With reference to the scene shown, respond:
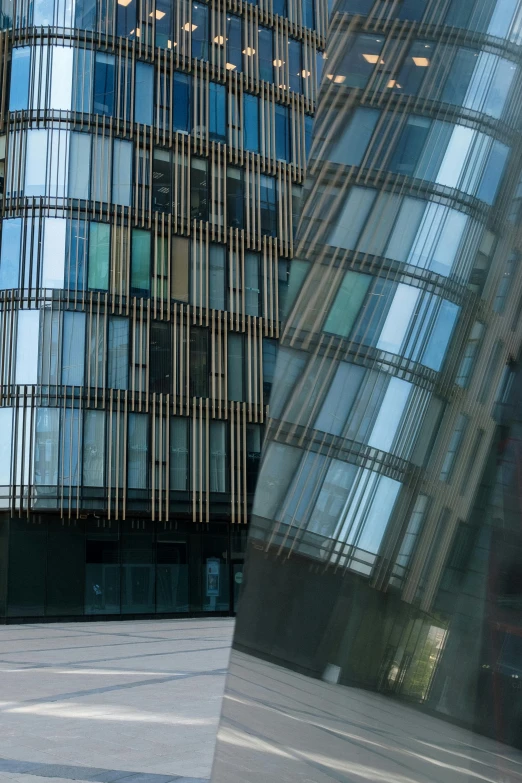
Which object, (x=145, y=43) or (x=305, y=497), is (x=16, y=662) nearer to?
(x=305, y=497)

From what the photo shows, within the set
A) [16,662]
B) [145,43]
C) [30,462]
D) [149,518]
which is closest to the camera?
[16,662]

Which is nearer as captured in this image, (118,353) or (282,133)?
(118,353)

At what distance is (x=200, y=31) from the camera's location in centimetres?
3316

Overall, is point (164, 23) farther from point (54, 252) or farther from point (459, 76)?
point (459, 76)

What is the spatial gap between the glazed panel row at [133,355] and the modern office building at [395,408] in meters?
27.2

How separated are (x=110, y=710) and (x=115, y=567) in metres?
19.1

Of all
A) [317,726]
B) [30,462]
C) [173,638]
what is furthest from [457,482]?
[30,462]

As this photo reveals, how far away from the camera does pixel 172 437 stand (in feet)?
97.0

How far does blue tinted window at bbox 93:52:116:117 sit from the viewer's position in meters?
30.3

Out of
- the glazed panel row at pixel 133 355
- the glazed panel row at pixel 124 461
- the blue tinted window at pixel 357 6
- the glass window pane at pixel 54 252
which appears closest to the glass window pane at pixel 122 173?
the glass window pane at pixel 54 252

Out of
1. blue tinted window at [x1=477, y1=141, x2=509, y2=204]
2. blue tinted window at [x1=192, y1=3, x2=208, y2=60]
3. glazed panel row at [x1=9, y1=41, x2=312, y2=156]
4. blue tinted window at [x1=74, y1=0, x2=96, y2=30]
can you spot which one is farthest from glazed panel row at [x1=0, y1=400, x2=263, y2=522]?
blue tinted window at [x1=477, y1=141, x2=509, y2=204]

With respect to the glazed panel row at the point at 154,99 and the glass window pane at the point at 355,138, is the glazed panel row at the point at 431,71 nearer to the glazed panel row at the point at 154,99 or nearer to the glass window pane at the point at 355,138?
the glass window pane at the point at 355,138

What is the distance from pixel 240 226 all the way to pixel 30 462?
38.1 ft

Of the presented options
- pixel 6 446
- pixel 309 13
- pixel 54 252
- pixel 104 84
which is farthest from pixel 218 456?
pixel 309 13
